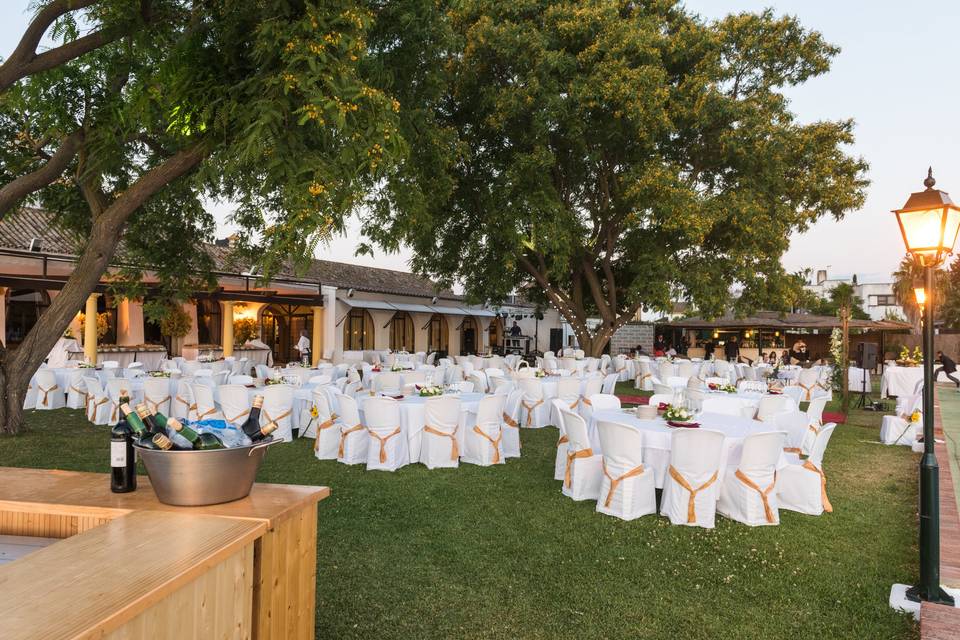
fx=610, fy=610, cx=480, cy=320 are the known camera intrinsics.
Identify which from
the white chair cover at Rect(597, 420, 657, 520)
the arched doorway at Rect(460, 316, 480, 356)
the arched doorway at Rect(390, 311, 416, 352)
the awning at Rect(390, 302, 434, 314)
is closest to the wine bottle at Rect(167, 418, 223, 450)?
the white chair cover at Rect(597, 420, 657, 520)

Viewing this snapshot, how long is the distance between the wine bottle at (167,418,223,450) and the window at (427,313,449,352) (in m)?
24.3

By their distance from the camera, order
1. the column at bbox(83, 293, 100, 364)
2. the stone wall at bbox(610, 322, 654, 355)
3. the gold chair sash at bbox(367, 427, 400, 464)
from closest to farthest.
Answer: the gold chair sash at bbox(367, 427, 400, 464) < the column at bbox(83, 293, 100, 364) < the stone wall at bbox(610, 322, 654, 355)

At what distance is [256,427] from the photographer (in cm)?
237

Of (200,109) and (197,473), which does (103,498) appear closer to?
(197,473)

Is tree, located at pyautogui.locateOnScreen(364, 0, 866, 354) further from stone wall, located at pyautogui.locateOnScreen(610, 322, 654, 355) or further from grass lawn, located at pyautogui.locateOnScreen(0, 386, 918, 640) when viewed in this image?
stone wall, located at pyautogui.locateOnScreen(610, 322, 654, 355)

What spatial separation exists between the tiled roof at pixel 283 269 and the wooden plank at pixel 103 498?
7644 mm

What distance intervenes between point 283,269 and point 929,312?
19534 mm

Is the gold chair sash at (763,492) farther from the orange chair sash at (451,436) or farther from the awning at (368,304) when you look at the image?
the awning at (368,304)

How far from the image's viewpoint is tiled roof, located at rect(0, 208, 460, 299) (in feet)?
45.0

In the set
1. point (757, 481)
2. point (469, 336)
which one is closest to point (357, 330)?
point (469, 336)

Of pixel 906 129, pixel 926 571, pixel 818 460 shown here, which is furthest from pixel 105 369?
pixel 906 129

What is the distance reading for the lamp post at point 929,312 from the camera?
357 centimetres

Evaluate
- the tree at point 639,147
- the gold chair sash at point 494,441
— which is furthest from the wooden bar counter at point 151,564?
the tree at point 639,147

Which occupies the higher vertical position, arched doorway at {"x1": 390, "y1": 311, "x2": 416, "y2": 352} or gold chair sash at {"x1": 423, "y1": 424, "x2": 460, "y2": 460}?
arched doorway at {"x1": 390, "y1": 311, "x2": 416, "y2": 352}
